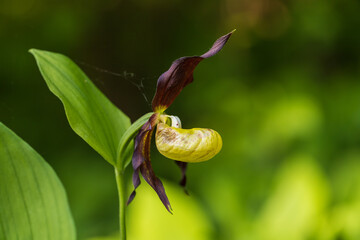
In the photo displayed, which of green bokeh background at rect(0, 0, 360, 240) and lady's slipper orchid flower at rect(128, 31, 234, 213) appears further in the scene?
green bokeh background at rect(0, 0, 360, 240)

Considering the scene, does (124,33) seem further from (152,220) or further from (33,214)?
(33,214)

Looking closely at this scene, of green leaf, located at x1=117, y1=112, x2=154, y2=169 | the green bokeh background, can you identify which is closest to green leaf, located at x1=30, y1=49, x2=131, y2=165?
green leaf, located at x1=117, y1=112, x2=154, y2=169

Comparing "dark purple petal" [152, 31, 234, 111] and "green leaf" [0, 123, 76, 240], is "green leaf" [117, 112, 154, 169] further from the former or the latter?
"green leaf" [0, 123, 76, 240]

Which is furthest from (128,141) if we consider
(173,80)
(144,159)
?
(173,80)

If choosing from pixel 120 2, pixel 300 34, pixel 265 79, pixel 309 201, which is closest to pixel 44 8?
pixel 120 2

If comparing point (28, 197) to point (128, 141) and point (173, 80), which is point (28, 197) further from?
point (173, 80)

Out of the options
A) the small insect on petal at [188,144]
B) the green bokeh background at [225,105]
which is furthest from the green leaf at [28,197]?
the green bokeh background at [225,105]
